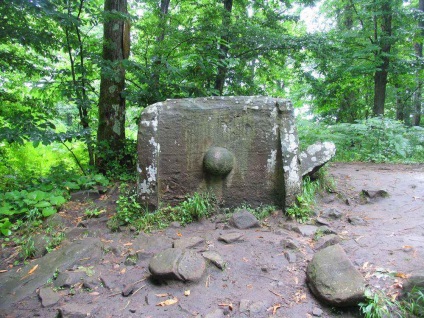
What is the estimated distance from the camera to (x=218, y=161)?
4.11m

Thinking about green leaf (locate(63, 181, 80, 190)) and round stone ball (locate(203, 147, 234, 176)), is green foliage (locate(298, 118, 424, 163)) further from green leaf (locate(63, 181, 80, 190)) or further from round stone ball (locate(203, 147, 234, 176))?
green leaf (locate(63, 181, 80, 190))

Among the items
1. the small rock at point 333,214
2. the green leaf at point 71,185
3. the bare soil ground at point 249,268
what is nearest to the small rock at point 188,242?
the bare soil ground at point 249,268

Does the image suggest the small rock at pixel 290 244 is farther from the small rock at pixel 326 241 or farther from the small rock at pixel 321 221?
the small rock at pixel 321 221

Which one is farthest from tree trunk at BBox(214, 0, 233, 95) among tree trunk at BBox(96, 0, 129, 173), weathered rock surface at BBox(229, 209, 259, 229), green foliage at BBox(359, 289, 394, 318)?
green foliage at BBox(359, 289, 394, 318)

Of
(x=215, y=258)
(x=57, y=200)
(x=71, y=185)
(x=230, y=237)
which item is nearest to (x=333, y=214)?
(x=230, y=237)

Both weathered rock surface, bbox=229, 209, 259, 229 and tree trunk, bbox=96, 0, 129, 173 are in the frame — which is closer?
weathered rock surface, bbox=229, 209, 259, 229

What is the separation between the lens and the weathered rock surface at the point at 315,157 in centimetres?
469

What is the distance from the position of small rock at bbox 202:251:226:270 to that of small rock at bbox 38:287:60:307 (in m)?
1.47

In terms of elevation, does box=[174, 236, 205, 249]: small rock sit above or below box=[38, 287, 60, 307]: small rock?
above

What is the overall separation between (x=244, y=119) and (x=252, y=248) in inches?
77.1

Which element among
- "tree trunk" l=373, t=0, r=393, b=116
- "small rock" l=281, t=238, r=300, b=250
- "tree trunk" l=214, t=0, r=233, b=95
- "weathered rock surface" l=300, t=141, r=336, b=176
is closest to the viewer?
"small rock" l=281, t=238, r=300, b=250

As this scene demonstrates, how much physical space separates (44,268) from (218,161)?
2.49 metres

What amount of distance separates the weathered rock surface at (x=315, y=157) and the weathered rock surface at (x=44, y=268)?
3.36 m

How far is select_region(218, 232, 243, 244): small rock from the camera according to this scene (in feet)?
11.3
